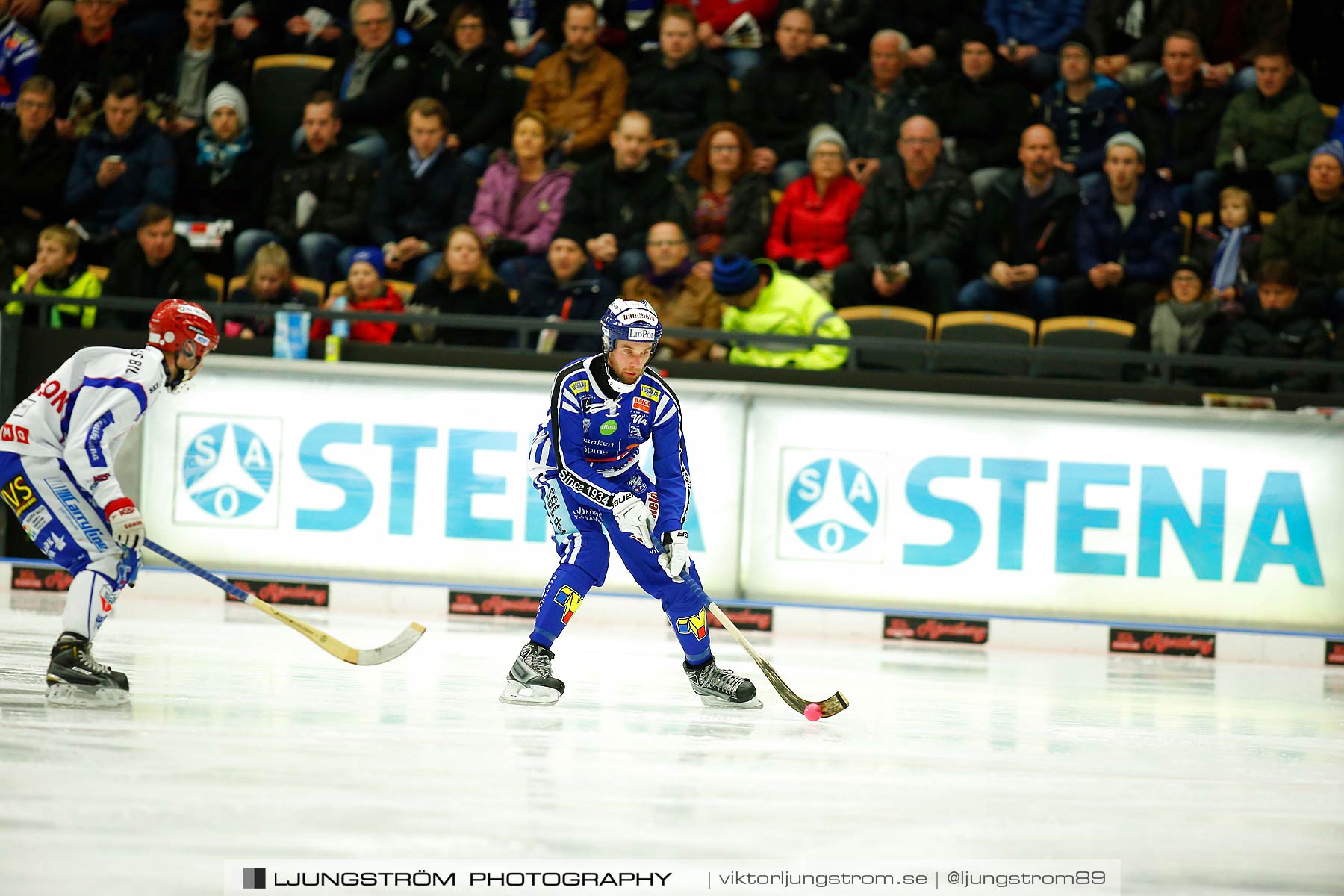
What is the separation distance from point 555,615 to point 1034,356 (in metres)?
5.17

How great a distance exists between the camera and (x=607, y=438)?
6.15 metres

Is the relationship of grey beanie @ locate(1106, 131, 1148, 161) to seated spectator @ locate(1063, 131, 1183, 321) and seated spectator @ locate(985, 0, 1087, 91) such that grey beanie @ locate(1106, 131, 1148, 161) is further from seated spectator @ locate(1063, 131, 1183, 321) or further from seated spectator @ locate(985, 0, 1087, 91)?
seated spectator @ locate(985, 0, 1087, 91)

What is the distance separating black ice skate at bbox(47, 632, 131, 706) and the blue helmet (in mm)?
2431

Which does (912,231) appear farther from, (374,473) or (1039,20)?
(374,473)

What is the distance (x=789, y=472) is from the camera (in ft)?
32.9

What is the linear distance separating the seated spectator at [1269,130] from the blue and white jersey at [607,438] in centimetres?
759

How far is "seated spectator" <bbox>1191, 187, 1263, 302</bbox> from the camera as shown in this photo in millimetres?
11094

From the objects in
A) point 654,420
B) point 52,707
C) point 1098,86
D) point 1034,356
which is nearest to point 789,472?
point 1034,356

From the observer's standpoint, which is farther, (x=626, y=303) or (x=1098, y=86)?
(x=1098, y=86)

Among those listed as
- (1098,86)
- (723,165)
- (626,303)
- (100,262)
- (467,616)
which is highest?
(1098,86)

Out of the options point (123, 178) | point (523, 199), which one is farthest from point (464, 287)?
point (123, 178)

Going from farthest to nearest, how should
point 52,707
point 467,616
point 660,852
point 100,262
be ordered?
1. point 100,262
2. point 467,616
3. point 52,707
4. point 660,852

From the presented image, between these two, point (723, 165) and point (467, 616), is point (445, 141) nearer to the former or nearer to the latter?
point (723, 165)

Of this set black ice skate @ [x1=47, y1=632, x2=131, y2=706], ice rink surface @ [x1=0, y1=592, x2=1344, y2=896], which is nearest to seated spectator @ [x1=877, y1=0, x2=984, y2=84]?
ice rink surface @ [x1=0, y1=592, x2=1344, y2=896]
